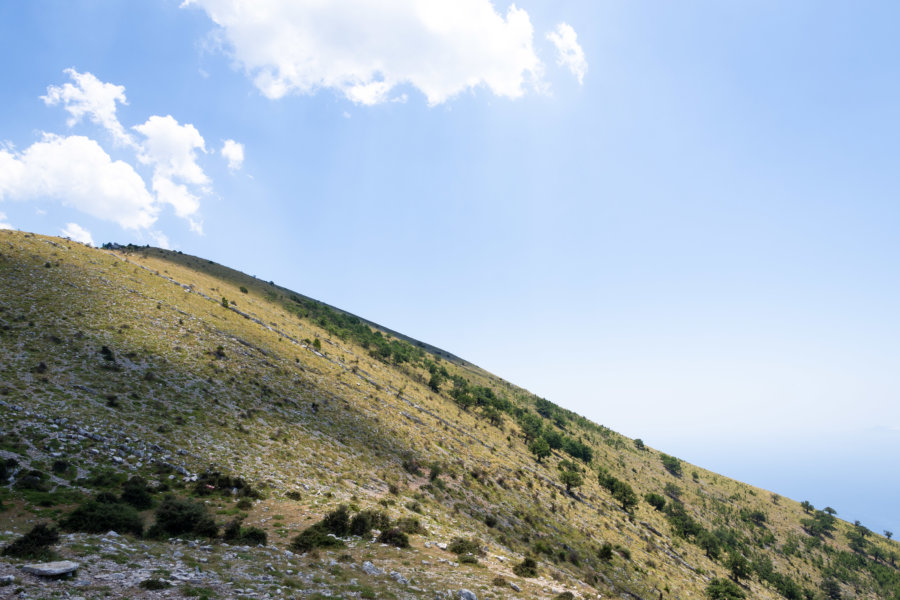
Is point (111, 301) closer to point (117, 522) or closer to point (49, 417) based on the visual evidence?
point (49, 417)

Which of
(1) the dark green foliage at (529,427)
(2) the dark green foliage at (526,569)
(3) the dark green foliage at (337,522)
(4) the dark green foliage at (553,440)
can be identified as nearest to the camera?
(3) the dark green foliage at (337,522)

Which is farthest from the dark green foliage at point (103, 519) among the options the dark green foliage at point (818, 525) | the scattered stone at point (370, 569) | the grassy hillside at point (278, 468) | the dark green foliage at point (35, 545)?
the dark green foliage at point (818, 525)

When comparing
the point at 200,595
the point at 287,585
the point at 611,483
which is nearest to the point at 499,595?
the point at 287,585

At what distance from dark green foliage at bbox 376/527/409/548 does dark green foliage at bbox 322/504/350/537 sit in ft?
7.64

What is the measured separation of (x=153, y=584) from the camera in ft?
41.1

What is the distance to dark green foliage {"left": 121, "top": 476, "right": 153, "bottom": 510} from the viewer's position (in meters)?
19.7

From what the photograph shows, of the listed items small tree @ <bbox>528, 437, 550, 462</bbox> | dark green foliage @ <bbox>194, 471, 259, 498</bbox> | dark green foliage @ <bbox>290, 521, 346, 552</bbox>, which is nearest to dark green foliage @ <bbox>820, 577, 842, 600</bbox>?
small tree @ <bbox>528, 437, 550, 462</bbox>

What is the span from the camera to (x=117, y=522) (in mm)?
17109

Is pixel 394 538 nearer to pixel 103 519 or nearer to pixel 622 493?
pixel 103 519

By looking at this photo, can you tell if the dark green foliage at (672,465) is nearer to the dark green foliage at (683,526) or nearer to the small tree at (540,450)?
the dark green foliage at (683,526)

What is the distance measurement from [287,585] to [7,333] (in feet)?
122

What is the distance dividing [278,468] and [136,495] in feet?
34.6

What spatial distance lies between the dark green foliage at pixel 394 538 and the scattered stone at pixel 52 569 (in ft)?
49.7

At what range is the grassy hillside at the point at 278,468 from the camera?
57.9 feet
